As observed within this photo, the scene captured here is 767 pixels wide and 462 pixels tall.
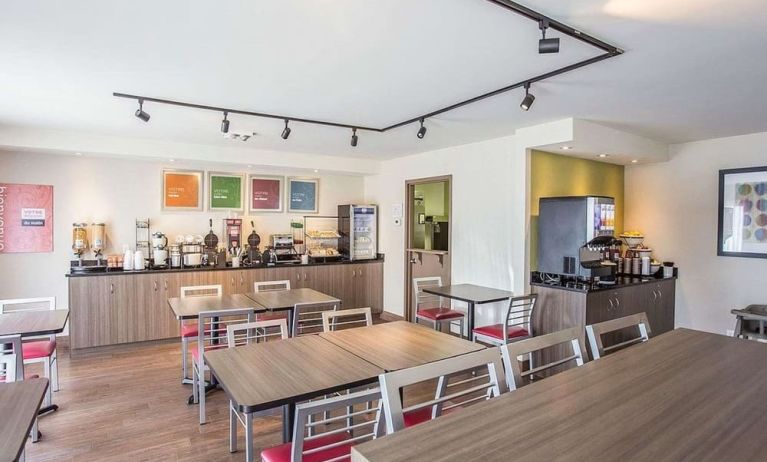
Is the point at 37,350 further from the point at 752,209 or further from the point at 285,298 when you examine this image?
the point at 752,209

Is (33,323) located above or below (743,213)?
below

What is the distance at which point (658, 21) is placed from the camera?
6.61 ft

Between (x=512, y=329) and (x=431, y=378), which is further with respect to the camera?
(x=512, y=329)

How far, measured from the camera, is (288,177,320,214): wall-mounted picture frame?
649cm

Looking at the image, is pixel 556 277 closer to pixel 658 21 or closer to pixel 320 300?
pixel 320 300

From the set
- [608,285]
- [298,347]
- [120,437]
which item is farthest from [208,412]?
[608,285]

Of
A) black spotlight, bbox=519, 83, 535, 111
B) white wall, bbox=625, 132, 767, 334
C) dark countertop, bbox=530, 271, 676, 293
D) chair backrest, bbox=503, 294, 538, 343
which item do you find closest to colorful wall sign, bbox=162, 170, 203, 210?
chair backrest, bbox=503, 294, 538, 343

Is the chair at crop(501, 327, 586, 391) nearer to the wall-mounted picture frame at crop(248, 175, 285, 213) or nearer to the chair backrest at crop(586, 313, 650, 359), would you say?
the chair backrest at crop(586, 313, 650, 359)

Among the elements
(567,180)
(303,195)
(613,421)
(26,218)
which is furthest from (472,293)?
(26,218)

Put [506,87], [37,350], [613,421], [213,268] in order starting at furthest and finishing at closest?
[213,268] < [37,350] < [506,87] < [613,421]

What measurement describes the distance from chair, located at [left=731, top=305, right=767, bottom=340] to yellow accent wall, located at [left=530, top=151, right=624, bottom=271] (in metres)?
1.58

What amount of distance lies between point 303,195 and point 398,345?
14.7 ft

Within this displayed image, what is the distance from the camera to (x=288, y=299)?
3.99 m

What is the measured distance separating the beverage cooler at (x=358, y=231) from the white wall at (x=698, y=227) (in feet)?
11.8
